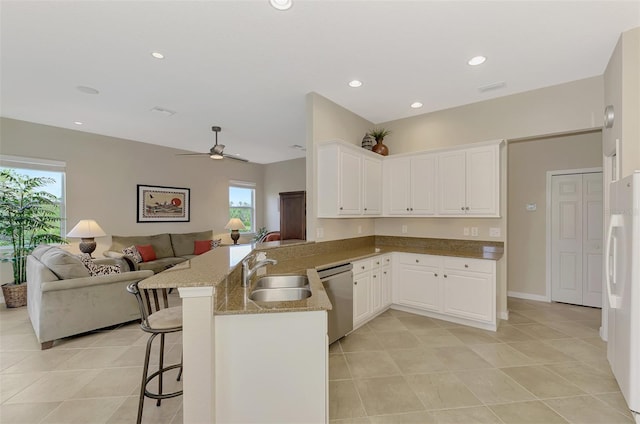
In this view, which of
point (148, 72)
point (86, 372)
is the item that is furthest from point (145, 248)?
point (148, 72)

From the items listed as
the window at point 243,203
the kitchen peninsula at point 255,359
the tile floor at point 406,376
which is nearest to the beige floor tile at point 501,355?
the tile floor at point 406,376

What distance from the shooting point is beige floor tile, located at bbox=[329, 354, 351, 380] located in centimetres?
243

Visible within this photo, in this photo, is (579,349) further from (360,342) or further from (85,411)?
(85,411)

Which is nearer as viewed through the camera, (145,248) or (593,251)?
(593,251)

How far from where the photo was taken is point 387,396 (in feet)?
7.14

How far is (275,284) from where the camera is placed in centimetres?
242

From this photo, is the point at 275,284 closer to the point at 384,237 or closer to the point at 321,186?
the point at 321,186

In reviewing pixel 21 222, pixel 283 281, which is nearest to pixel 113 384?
pixel 283 281

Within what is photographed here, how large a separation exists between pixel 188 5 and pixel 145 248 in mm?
4785

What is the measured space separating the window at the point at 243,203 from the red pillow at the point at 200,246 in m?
1.38

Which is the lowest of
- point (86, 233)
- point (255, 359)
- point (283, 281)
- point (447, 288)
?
point (447, 288)

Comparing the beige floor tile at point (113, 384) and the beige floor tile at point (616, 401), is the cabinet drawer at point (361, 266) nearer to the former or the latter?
the beige floor tile at point (616, 401)

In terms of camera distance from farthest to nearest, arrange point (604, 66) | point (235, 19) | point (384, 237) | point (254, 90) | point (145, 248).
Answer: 1. point (145, 248)
2. point (384, 237)
3. point (254, 90)
4. point (604, 66)
5. point (235, 19)

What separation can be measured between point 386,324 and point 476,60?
308cm
